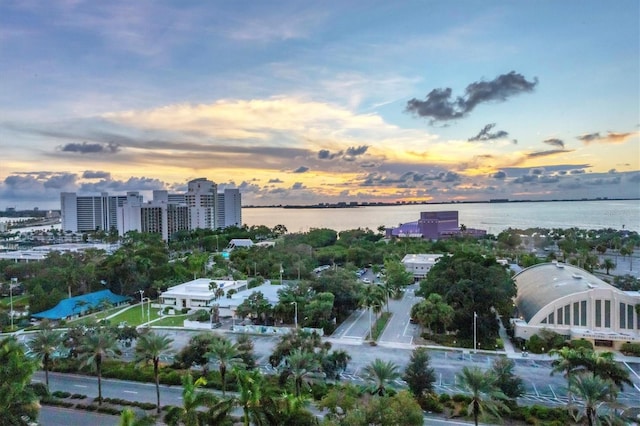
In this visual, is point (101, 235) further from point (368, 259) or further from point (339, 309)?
point (339, 309)

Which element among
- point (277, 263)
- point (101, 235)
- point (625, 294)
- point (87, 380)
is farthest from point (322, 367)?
point (101, 235)

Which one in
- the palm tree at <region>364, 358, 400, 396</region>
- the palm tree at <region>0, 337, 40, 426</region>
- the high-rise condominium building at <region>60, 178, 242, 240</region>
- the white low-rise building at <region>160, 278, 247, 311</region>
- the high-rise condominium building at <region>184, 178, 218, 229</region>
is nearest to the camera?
the palm tree at <region>0, 337, 40, 426</region>

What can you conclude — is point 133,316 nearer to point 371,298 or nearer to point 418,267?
point 371,298

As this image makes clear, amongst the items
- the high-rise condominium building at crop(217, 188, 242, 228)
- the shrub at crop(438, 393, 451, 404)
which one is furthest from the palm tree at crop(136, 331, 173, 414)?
the high-rise condominium building at crop(217, 188, 242, 228)

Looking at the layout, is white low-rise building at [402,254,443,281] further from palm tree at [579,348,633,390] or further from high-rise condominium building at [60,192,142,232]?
high-rise condominium building at [60,192,142,232]

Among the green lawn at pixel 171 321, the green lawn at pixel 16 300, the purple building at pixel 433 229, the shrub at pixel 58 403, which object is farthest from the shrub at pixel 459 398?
the purple building at pixel 433 229

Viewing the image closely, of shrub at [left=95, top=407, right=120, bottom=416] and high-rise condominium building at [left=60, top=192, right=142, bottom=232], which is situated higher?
high-rise condominium building at [left=60, top=192, right=142, bottom=232]
